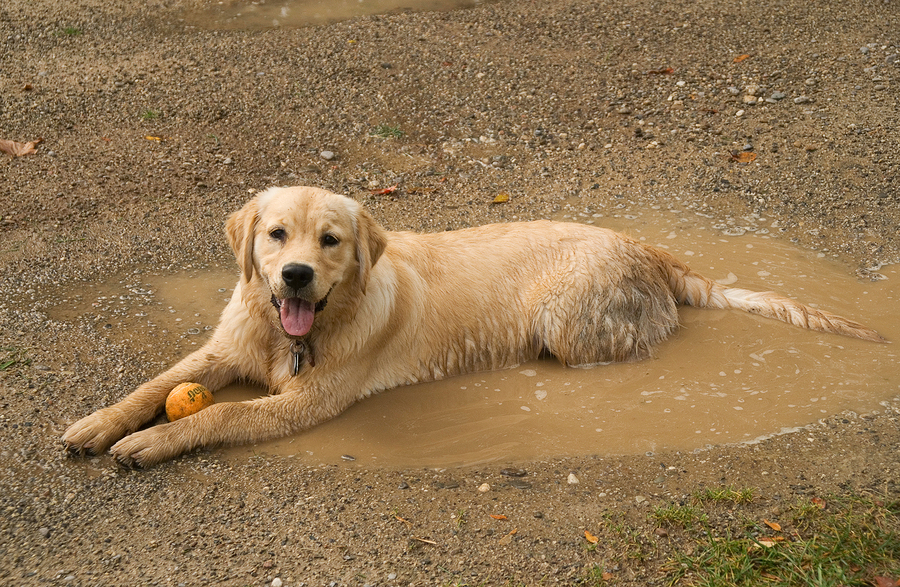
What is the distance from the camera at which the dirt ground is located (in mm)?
3977

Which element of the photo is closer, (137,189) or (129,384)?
(129,384)

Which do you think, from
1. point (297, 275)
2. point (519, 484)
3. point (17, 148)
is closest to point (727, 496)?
point (519, 484)

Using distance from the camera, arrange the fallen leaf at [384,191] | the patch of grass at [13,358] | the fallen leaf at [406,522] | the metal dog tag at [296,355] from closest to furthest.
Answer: the fallen leaf at [406,522], the metal dog tag at [296,355], the patch of grass at [13,358], the fallen leaf at [384,191]

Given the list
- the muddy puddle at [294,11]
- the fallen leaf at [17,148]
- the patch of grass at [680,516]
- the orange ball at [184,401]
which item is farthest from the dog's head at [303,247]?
the muddy puddle at [294,11]

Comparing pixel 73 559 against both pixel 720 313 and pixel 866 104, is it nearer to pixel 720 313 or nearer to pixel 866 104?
pixel 720 313

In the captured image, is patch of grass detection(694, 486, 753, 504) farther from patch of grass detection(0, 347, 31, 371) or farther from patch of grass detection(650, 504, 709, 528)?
patch of grass detection(0, 347, 31, 371)

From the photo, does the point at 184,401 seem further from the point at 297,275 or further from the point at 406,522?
the point at 406,522

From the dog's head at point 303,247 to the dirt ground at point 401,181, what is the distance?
3.25ft

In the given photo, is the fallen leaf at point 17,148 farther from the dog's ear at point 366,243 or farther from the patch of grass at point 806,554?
the patch of grass at point 806,554

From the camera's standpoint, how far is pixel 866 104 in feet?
29.2

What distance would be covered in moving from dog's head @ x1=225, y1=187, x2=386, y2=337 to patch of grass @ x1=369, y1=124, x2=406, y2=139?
161 inches

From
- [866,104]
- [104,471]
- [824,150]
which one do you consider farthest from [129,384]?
[866,104]

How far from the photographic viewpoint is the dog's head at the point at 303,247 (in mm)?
4465

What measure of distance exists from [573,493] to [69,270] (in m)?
4.67
